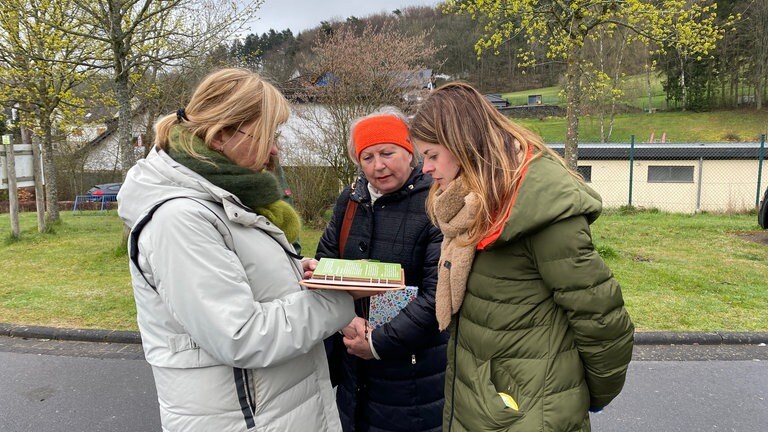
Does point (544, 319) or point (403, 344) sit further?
point (403, 344)

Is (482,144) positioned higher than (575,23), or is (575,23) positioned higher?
(575,23)

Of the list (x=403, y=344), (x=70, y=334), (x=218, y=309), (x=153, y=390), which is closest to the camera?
(x=218, y=309)

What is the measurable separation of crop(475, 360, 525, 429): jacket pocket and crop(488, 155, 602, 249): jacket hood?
44 centimetres

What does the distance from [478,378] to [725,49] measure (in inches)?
1705

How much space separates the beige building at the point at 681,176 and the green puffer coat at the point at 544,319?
15.1 metres

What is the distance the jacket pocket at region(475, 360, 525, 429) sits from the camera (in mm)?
1611

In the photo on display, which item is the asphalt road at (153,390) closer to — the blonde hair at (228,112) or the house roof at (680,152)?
the blonde hair at (228,112)

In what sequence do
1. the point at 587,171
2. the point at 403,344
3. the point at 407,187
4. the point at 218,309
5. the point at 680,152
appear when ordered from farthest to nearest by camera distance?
1. the point at 587,171
2. the point at 680,152
3. the point at 407,187
4. the point at 403,344
5. the point at 218,309

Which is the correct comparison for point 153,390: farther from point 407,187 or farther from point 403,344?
point 407,187

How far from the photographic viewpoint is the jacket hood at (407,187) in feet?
7.67

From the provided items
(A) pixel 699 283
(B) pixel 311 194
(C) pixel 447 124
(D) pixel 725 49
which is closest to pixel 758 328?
(A) pixel 699 283

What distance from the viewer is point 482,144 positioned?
65.7 inches

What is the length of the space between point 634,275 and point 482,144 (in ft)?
21.7

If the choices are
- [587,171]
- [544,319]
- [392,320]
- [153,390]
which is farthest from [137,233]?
[587,171]
